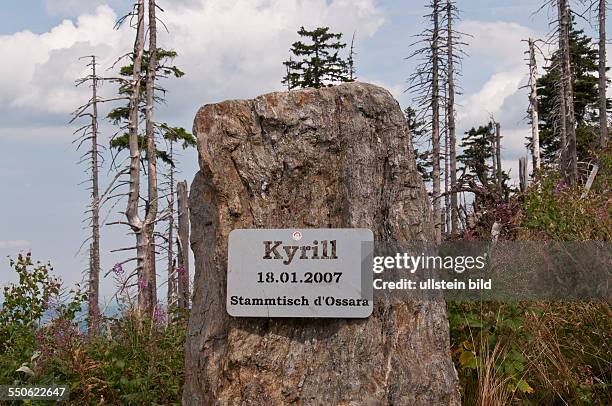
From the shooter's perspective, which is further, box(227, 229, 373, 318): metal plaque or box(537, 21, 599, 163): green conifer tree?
box(537, 21, 599, 163): green conifer tree

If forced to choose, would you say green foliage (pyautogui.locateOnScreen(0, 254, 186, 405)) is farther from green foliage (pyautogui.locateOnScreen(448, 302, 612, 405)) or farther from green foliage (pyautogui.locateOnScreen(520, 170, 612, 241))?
green foliage (pyautogui.locateOnScreen(520, 170, 612, 241))

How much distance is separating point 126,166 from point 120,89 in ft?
A: 11.6

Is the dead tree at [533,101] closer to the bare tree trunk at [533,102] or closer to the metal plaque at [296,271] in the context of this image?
the bare tree trunk at [533,102]

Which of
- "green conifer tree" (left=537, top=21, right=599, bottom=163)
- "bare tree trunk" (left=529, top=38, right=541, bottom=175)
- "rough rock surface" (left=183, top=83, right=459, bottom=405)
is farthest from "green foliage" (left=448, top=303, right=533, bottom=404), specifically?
"green conifer tree" (left=537, top=21, right=599, bottom=163)

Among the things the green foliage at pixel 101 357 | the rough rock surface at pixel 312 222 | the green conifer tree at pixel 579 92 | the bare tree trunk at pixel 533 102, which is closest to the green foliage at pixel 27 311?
the green foliage at pixel 101 357

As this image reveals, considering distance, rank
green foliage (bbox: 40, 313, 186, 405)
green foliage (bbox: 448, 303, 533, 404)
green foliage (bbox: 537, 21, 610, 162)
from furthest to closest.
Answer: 1. green foliage (bbox: 537, 21, 610, 162)
2. green foliage (bbox: 40, 313, 186, 405)
3. green foliage (bbox: 448, 303, 533, 404)

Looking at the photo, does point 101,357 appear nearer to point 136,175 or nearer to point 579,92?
point 136,175

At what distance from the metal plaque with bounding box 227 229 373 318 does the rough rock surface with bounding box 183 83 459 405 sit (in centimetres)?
9

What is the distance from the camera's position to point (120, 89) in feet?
51.9

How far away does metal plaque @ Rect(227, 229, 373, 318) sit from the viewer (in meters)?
4.57

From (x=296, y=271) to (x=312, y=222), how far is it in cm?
36

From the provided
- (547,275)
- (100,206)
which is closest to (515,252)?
(547,275)

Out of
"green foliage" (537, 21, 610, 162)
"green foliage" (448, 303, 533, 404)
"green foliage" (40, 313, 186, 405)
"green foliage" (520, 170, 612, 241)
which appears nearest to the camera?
"green foliage" (448, 303, 533, 404)

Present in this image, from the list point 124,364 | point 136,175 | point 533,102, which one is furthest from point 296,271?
point 533,102
